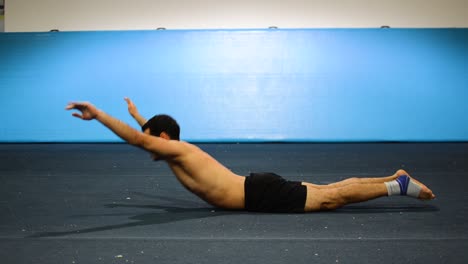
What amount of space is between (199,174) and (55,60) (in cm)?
717

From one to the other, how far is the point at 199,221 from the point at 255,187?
50 cm

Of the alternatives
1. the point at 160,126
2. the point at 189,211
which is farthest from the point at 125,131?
the point at 189,211

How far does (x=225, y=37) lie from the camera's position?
12.3m

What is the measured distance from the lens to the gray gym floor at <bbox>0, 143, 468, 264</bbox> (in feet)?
15.5

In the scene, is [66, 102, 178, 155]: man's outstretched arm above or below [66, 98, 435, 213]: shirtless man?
above

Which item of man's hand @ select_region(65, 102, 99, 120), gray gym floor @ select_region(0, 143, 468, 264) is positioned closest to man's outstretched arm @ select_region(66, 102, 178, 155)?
man's hand @ select_region(65, 102, 99, 120)

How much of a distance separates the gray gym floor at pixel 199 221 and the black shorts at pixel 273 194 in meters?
0.09

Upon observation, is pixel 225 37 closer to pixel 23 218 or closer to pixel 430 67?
pixel 430 67

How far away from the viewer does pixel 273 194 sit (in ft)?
19.5

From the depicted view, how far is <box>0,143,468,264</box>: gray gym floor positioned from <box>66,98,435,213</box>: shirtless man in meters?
0.11

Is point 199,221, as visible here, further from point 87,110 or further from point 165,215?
point 87,110

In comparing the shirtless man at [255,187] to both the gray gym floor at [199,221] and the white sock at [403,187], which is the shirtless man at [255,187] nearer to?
the white sock at [403,187]

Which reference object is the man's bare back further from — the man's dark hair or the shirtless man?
the man's dark hair

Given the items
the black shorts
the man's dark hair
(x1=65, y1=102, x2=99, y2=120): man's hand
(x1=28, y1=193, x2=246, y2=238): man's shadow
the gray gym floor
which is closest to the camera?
the gray gym floor
